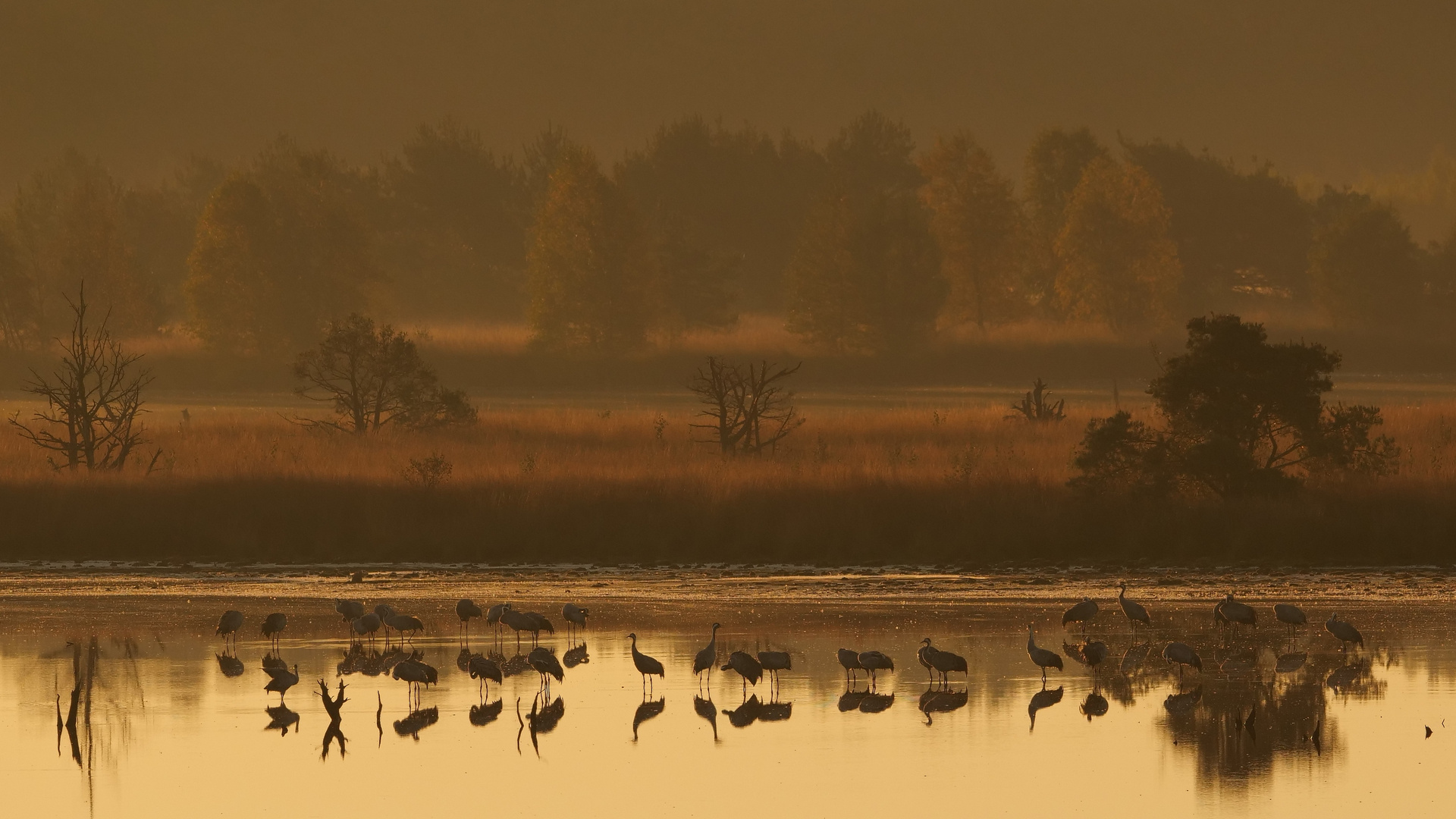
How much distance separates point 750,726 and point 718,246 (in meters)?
115

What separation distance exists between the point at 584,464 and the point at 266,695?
71.6 ft

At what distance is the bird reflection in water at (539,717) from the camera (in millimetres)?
20734

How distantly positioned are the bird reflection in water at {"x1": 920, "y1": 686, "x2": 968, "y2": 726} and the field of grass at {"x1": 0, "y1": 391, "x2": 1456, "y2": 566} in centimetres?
1258

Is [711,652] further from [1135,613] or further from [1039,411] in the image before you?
[1039,411]

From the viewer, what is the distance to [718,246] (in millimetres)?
135375

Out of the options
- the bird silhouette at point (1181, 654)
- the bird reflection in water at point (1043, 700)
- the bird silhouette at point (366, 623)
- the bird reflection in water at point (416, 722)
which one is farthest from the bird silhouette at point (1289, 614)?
the bird silhouette at point (366, 623)

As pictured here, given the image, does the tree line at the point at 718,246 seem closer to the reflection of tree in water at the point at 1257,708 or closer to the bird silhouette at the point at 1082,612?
the bird silhouette at the point at 1082,612

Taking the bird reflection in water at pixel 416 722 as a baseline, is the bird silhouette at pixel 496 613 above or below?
above

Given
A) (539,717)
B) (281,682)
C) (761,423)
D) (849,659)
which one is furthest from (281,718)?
(761,423)

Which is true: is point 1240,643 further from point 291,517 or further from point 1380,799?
point 291,517

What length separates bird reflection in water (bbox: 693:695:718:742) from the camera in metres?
21.5

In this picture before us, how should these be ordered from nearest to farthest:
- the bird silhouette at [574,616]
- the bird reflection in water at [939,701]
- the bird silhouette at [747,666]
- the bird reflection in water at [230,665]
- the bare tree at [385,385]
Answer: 1. the bird reflection in water at [939,701]
2. the bird silhouette at [747,666]
3. the bird reflection in water at [230,665]
4. the bird silhouette at [574,616]
5. the bare tree at [385,385]

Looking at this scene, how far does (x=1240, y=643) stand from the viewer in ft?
83.9

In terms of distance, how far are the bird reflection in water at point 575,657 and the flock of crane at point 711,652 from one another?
36cm
